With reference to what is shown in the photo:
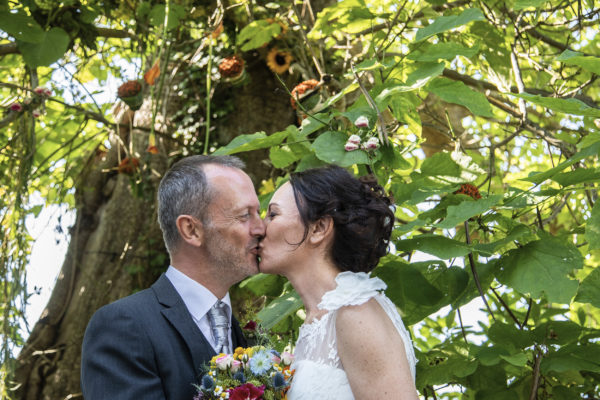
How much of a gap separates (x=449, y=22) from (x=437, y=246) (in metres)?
0.74

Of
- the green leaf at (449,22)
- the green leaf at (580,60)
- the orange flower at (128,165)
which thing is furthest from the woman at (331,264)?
the orange flower at (128,165)

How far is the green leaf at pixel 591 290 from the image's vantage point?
2326 millimetres

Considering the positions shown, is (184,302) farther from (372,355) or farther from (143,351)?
(372,355)

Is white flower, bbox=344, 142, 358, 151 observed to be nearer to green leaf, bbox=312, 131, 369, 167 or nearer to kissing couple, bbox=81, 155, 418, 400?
green leaf, bbox=312, 131, 369, 167

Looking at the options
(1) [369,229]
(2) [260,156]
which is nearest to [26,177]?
(2) [260,156]

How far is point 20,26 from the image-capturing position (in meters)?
3.75

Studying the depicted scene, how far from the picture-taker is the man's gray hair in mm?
2436

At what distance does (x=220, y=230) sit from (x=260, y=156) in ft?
7.13

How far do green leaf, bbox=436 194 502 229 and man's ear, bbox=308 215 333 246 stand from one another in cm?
38

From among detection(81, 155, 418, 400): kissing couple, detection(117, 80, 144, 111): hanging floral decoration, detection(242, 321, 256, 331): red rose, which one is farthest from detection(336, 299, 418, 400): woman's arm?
detection(117, 80, 144, 111): hanging floral decoration

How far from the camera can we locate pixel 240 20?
4.63 m

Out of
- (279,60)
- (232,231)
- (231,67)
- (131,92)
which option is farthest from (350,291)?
(279,60)

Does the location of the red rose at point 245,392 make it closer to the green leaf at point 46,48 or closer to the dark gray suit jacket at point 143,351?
the dark gray suit jacket at point 143,351

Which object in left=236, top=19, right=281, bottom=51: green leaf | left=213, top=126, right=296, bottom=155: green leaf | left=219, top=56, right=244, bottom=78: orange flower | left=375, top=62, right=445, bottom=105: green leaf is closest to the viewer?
left=375, top=62, right=445, bottom=105: green leaf
